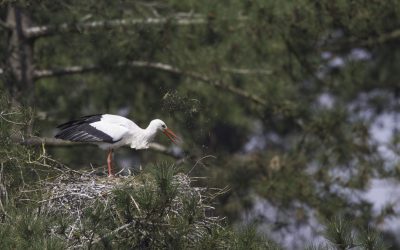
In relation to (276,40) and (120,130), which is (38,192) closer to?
(120,130)

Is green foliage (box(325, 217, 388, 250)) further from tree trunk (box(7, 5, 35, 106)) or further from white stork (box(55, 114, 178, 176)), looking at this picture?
tree trunk (box(7, 5, 35, 106))

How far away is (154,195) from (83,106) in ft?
25.0

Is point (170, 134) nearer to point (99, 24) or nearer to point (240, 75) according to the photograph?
point (99, 24)

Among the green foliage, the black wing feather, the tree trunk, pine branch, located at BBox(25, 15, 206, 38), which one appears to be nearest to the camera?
the green foliage

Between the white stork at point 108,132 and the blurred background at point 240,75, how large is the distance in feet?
5.94

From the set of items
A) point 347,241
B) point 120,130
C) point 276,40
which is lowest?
point 347,241

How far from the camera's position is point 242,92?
1364 centimetres

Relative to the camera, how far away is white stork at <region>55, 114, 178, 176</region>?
10055mm

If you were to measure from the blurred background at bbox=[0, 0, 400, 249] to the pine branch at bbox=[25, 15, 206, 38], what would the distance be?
2 cm

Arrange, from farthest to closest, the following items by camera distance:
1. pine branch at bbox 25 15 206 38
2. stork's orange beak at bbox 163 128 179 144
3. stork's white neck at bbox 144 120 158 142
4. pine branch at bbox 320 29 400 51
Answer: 1. pine branch at bbox 320 29 400 51
2. pine branch at bbox 25 15 206 38
3. stork's orange beak at bbox 163 128 179 144
4. stork's white neck at bbox 144 120 158 142

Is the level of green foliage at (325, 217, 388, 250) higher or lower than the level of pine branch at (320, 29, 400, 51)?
lower

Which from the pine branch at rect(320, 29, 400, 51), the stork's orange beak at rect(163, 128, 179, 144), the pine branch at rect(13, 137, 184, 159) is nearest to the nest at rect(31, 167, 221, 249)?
the pine branch at rect(13, 137, 184, 159)

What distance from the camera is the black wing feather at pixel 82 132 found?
10008mm

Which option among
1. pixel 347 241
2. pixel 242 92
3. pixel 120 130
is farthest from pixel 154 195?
pixel 242 92
